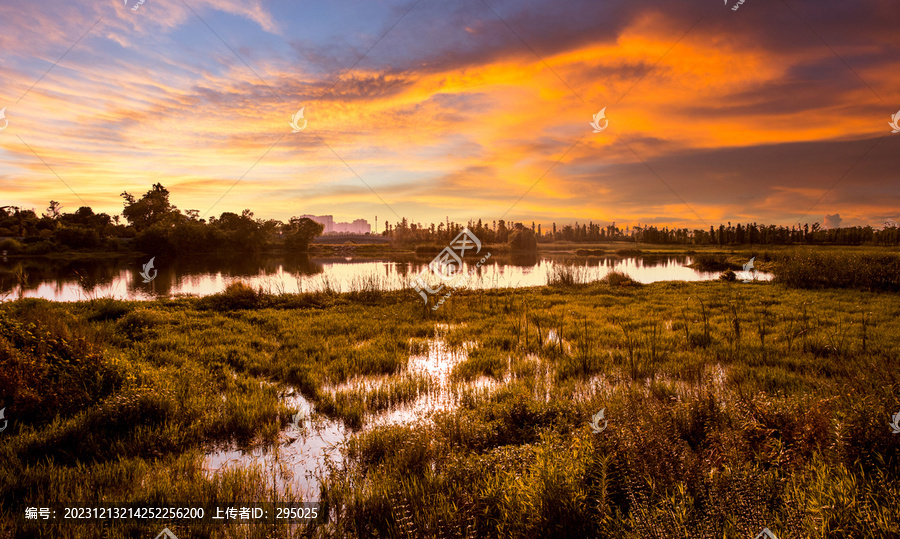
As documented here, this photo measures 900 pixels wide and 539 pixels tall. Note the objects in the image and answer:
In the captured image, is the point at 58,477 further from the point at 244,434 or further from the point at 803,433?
the point at 803,433

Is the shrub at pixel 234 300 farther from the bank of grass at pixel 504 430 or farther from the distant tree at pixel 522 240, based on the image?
the distant tree at pixel 522 240

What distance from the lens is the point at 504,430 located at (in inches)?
200

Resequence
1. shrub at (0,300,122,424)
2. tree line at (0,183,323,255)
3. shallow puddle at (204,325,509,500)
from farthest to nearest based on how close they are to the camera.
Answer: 1. tree line at (0,183,323,255)
2. shrub at (0,300,122,424)
3. shallow puddle at (204,325,509,500)

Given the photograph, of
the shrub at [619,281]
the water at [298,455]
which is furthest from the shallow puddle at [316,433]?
the shrub at [619,281]

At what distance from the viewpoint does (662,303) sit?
15742 millimetres

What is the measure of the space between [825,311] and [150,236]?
6918cm

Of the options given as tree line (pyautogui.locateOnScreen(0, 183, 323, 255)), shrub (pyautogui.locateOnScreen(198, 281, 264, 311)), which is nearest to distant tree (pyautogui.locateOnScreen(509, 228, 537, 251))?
tree line (pyautogui.locateOnScreen(0, 183, 323, 255))

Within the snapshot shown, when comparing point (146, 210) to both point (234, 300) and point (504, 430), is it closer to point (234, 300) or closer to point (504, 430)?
point (234, 300)

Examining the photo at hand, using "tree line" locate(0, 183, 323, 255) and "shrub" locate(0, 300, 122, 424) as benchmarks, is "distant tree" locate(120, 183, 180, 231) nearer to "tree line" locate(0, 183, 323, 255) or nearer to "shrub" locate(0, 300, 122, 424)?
Result: "tree line" locate(0, 183, 323, 255)

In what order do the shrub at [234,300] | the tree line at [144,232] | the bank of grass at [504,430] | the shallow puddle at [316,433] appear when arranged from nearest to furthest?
the bank of grass at [504,430]
the shallow puddle at [316,433]
the shrub at [234,300]
the tree line at [144,232]

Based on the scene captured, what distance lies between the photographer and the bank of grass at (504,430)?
10.1 feet

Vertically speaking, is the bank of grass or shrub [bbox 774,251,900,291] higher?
shrub [bbox 774,251,900,291]

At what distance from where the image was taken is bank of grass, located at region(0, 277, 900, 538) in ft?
10.1

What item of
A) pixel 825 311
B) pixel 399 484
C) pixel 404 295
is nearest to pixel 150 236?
pixel 404 295
